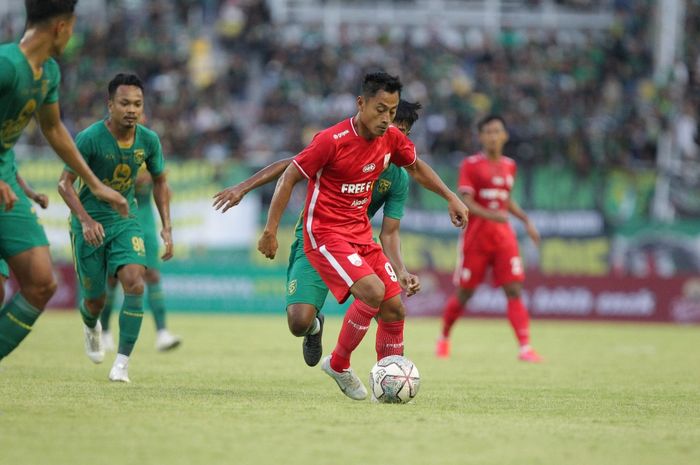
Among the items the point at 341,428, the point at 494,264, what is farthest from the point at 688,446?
the point at 494,264

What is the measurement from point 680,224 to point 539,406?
17245mm

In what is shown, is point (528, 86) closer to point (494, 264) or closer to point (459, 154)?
point (459, 154)

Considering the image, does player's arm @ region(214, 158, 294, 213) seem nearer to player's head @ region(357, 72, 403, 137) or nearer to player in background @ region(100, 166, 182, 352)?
player's head @ region(357, 72, 403, 137)

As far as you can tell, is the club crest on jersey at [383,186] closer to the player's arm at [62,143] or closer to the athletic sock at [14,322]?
the player's arm at [62,143]

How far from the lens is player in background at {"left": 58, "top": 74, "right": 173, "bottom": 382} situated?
1022cm

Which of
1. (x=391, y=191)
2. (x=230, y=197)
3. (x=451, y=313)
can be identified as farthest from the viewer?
(x=451, y=313)

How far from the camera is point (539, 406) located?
28.8 ft

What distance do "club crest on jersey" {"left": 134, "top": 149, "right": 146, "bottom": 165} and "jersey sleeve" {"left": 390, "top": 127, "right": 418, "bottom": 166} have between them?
2.58 meters

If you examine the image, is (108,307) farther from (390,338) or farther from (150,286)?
(390,338)

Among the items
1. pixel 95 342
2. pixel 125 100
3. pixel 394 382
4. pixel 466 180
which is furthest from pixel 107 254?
pixel 466 180

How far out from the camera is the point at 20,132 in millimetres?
7570

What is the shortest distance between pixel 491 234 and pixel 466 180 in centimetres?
79

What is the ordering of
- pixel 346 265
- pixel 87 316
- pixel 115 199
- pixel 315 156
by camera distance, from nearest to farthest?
pixel 115 199 < pixel 315 156 < pixel 346 265 < pixel 87 316

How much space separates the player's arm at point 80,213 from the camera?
355 inches
